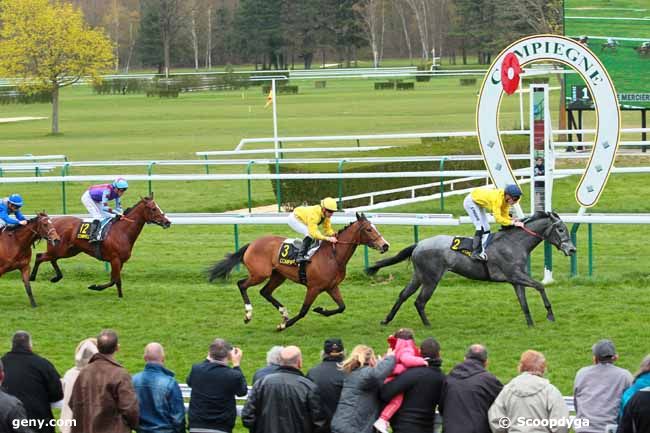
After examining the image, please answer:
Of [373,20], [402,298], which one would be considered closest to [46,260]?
[402,298]

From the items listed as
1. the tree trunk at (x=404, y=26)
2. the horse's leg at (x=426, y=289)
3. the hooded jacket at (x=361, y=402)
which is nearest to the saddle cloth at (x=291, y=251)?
the horse's leg at (x=426, y=289)

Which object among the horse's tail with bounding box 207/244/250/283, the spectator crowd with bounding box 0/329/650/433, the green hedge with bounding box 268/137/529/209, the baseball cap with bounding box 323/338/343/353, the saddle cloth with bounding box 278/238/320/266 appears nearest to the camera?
the spectator crowd with bounding box 0/329/650/433

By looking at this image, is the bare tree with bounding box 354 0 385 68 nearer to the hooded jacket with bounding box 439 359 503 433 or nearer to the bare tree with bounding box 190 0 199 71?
the bare tree with bounding box 190 0 199 71

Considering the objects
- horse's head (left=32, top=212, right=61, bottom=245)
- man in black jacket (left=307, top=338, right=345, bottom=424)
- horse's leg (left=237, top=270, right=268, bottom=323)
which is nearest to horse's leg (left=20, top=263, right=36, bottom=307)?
horse's head (left=32, top=212, right=61, bottom=245)

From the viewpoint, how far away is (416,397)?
18.2 feet

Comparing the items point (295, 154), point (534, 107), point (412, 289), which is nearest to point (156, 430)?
point (412, 289)

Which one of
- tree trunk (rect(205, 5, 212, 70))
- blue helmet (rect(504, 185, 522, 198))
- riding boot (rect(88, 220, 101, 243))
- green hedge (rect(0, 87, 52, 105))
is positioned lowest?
riding boot (rect(88, 220, 101, 243))

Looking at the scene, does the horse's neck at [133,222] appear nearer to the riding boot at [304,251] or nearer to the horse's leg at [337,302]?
the riding boot at [304,251]

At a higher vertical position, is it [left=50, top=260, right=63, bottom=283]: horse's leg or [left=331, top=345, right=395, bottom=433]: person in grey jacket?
[left=331, top=345, right=395, bottom=433]: person in grey jacket

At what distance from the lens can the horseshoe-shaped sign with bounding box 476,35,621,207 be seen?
35.0 ft

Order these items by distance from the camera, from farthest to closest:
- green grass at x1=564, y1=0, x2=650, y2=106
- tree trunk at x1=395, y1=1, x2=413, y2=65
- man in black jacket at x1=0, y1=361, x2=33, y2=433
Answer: tree trunk at x1=395, y1=1, x2=413, y2=65, green grass at x1=564, y1=0, x2=650, y2=106, man in black jacket at x1=0, y1=361, x2=33, y2=433

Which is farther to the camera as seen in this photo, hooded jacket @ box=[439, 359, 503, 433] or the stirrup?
the stirrup

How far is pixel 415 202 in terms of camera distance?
1577cm

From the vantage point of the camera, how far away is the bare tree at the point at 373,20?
63794mm
